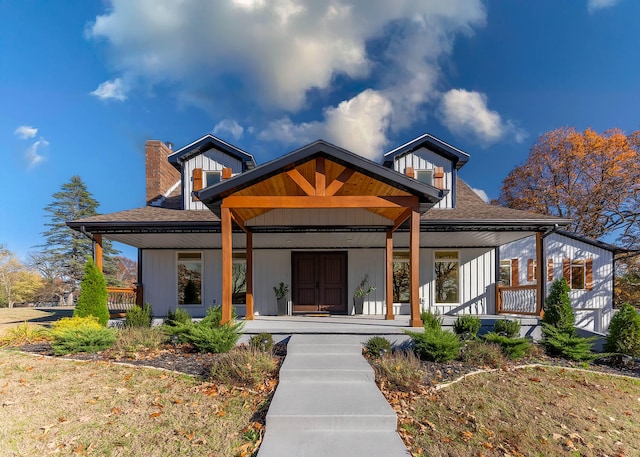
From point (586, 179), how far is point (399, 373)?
1972cm

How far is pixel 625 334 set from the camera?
22.7 ft

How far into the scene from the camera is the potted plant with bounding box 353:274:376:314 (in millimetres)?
10896

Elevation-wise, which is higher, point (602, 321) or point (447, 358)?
point (447, 358)

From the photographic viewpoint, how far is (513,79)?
58.6ft

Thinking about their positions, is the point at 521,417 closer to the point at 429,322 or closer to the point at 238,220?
the point at 429,322

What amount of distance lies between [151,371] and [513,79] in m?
20.8

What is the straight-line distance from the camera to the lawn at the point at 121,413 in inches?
132

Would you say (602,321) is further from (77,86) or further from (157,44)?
(77,86)

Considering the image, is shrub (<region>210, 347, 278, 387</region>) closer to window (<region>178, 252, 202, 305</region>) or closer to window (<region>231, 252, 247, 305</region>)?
window (<region>231, 252, 247, 305</region>)

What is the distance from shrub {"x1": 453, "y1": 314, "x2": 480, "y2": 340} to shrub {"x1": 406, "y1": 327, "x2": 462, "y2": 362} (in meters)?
0.93

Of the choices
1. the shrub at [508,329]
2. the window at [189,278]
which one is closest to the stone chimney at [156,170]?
the window at [189,278]

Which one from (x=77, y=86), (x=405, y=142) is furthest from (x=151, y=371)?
(x=77, y=86)

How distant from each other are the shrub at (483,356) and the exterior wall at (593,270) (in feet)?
27.1

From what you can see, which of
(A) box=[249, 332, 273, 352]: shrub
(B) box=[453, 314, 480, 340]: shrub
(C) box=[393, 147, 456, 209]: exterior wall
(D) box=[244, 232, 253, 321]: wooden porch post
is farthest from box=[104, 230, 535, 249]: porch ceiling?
(A) box=[249, 332, 273, 352]: shrub
